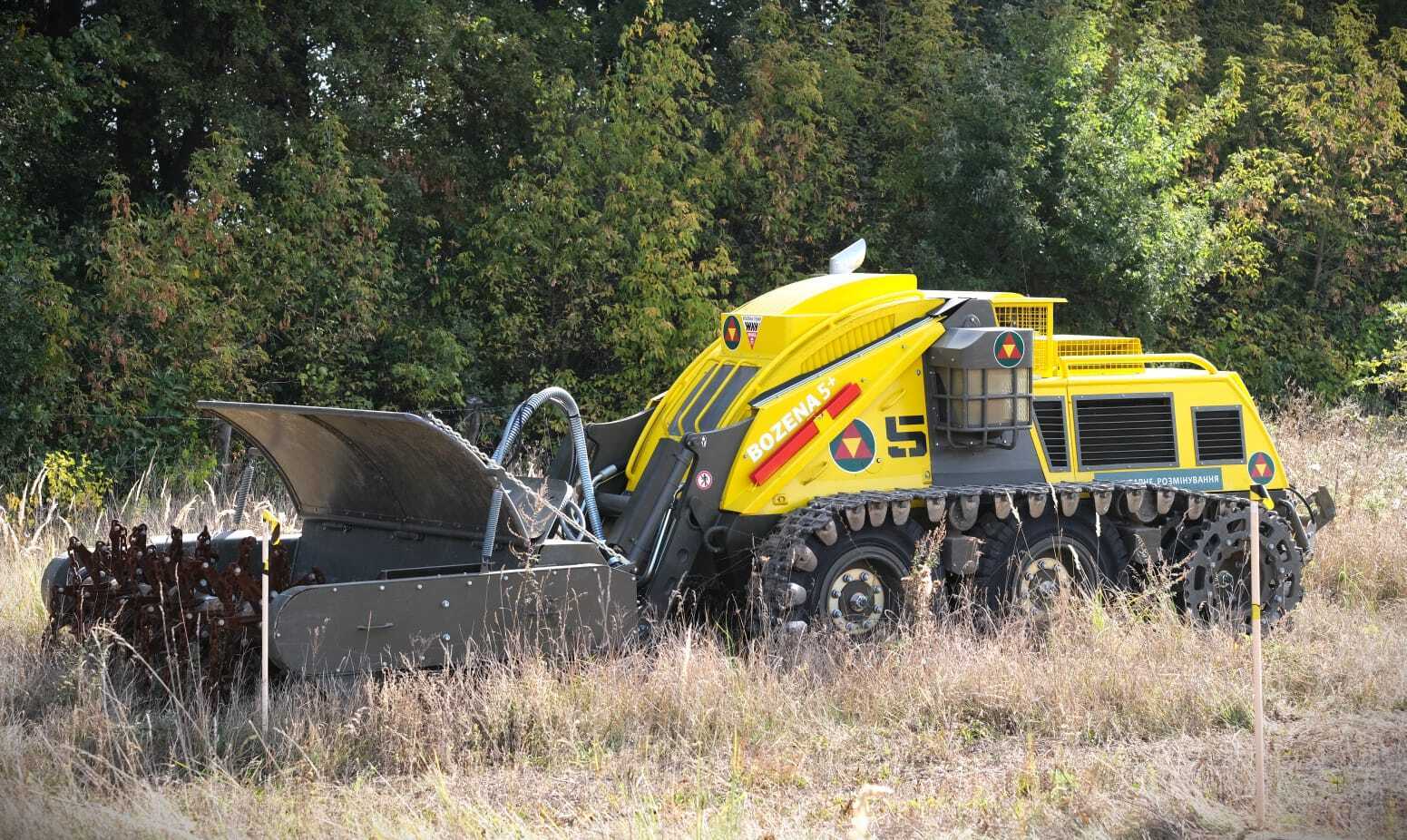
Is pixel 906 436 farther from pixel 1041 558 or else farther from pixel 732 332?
pixel 732 332

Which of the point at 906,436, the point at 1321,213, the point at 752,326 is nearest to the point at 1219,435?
the point at 906,436

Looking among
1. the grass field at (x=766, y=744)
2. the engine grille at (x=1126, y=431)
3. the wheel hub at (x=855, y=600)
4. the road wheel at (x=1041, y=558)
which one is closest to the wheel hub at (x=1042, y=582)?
the road wheel at (x=1041, y=558)

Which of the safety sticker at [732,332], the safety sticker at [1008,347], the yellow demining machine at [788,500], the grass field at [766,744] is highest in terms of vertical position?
the safety sticker at [732,332]

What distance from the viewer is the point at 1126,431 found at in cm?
882

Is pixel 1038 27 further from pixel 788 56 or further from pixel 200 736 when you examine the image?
pixel 200 736

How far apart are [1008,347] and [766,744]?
283 centimetres

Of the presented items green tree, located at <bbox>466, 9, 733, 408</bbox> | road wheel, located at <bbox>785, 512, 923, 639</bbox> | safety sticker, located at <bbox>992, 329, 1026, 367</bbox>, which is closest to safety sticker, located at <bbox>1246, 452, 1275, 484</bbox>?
safety sticker, located at <bbox>992, 329, 1026, 367</bbox>

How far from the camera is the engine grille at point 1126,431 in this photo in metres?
8.71

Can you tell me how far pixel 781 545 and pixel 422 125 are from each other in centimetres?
1145

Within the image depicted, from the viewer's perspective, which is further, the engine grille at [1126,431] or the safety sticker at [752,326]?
the engine grille at [1126,431]

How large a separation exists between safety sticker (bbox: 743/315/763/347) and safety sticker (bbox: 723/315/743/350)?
7 centimetres

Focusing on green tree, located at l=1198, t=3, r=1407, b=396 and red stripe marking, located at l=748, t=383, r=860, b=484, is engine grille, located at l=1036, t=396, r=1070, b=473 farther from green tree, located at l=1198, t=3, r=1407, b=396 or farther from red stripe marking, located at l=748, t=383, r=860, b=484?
green tree, located at l=1198, t=3, r=1407, b=396

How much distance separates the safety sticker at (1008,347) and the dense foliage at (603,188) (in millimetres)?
6970

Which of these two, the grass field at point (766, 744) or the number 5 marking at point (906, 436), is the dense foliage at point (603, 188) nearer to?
the grass field at point (766, 744)
